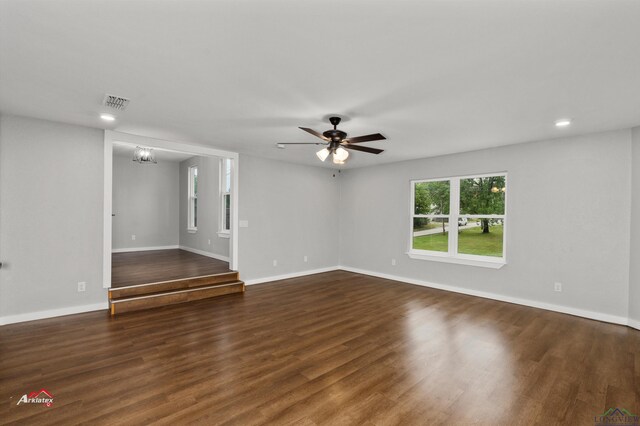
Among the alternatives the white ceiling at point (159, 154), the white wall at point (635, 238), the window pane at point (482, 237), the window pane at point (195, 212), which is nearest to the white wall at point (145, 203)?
the white ceiling at point (159, 154)

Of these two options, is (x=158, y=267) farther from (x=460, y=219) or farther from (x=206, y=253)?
(x=460, y=219)

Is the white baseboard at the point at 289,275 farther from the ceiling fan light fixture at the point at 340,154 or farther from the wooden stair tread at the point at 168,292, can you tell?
the ceiling fan light fixture at the point at 340,154

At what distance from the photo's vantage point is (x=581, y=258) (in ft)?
13.1

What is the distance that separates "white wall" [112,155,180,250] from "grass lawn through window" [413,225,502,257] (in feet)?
23.3

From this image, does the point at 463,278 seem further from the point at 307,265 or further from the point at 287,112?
the point at 287,112

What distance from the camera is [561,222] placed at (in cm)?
416

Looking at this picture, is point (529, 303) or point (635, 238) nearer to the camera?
point (635, 238)

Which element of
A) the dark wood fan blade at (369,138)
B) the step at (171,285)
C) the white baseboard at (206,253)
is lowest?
the step at (171,285)

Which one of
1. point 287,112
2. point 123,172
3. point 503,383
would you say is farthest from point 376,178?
point 123,172

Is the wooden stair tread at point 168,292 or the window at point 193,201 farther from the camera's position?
the window at point 193,201

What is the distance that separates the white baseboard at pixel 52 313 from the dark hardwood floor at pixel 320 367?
0.55 feet

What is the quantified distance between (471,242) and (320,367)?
12.8 ft

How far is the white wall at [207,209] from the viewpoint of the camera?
7020 millimetres

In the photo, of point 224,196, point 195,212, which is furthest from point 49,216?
point 195,212
